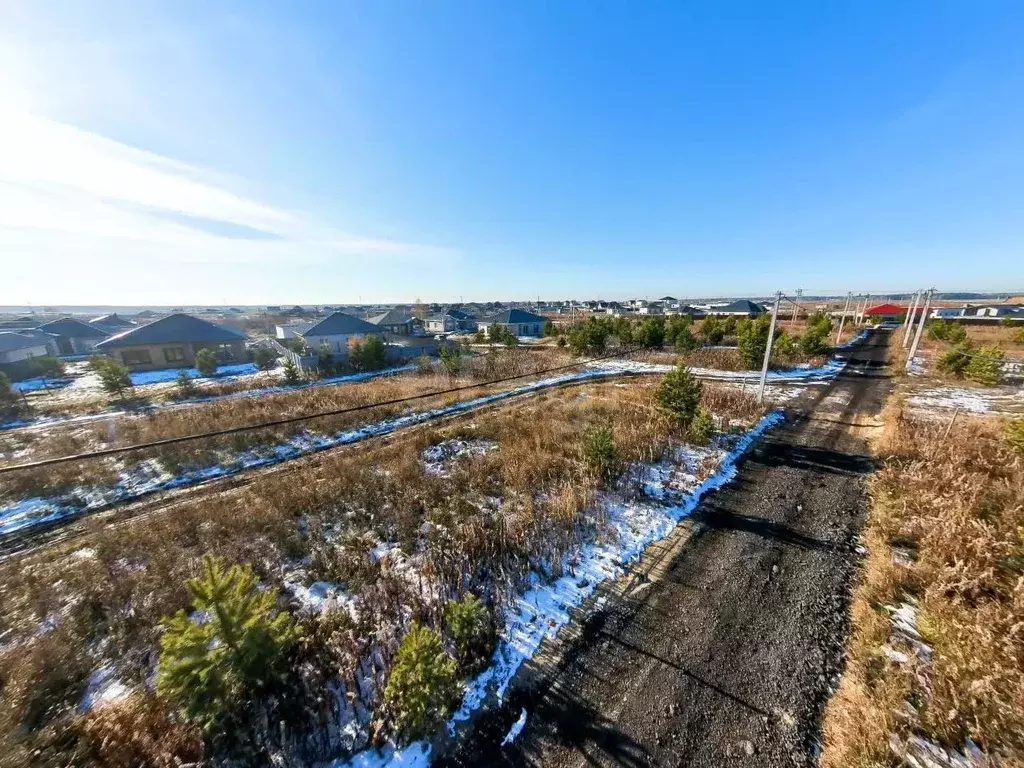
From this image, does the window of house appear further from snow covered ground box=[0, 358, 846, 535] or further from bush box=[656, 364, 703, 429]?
bush box=[656, 364, 703, 429]

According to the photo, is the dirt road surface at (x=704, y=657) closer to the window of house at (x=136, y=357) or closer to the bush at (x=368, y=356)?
the bush at (x=368, y=356)

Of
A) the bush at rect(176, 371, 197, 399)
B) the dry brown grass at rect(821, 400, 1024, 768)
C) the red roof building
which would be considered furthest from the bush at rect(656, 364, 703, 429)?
the red roof building

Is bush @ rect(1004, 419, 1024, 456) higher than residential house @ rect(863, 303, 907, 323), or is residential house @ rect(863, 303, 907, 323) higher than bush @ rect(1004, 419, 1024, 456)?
bush @ rect(1004, 419, 1024, 456)

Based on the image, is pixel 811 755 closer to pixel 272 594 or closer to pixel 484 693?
pixel 484 693

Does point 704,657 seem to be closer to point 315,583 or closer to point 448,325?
point 315,583

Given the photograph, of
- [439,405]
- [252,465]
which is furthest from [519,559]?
[439,405]

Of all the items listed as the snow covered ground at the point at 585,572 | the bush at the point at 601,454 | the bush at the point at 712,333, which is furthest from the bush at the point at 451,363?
the bush at the point at 712,333
